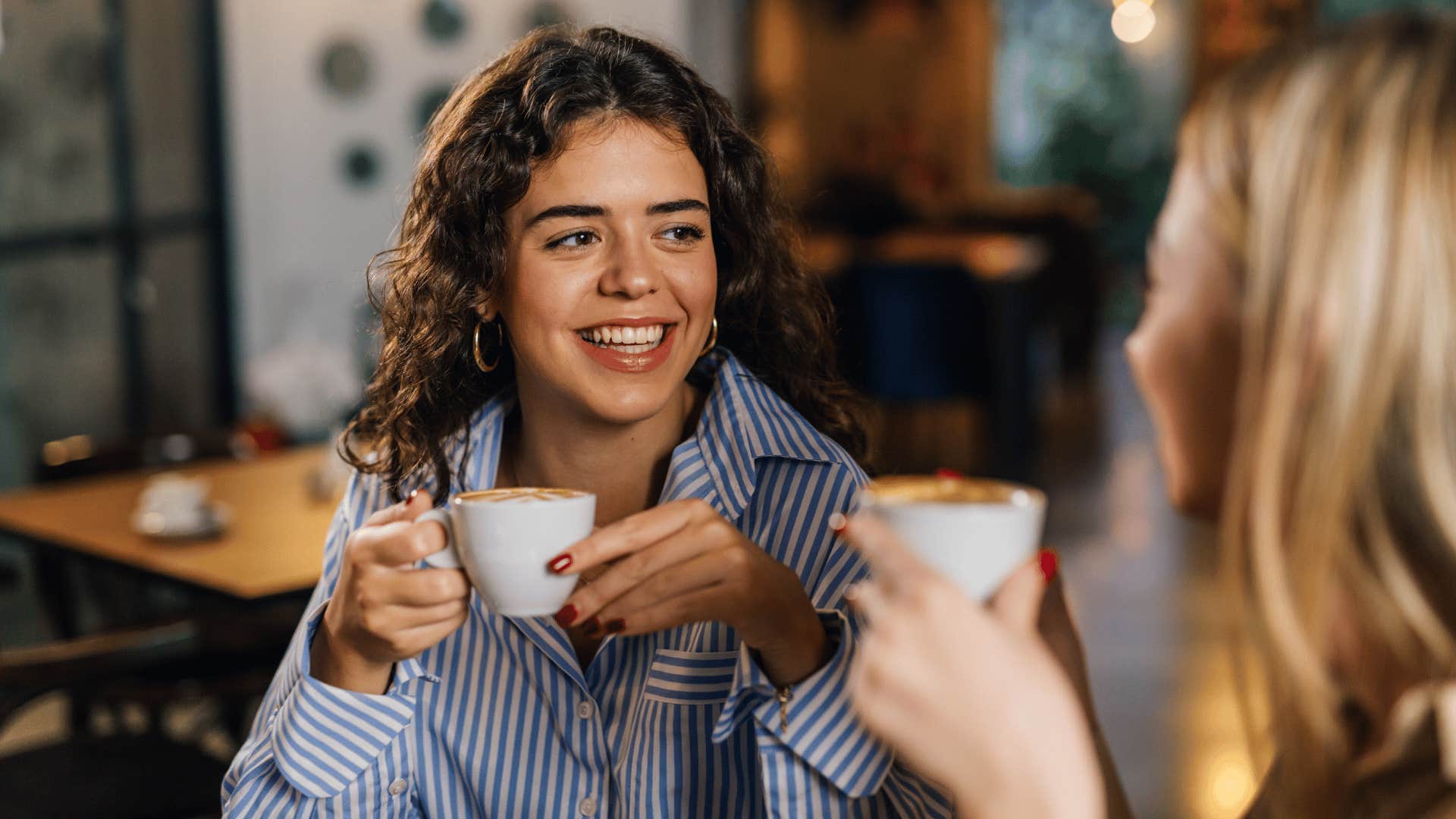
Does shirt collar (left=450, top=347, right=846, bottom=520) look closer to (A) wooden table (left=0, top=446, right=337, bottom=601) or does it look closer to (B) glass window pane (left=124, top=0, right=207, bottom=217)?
(A) wooden table (left=0, top=446, right=337, bottom=601)

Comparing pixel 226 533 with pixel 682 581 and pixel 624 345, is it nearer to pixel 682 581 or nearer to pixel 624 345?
pixel 624 345

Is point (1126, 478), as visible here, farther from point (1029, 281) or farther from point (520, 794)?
point (520, 794)

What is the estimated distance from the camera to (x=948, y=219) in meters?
9.02

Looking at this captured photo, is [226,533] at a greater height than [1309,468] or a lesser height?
lesser

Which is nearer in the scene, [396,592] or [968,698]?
[968,698]

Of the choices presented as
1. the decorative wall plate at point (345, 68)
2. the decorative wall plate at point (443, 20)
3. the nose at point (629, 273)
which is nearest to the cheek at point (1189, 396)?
the nose at point (629, 273)

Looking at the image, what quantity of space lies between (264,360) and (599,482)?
332 centimetres

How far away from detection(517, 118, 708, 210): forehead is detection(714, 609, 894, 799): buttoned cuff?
49 centimetres

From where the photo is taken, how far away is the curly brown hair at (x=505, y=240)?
56.5 inches

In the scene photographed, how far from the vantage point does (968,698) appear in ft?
2.70

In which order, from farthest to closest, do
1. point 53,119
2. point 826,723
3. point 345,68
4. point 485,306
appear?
point 345,68 < point 53,119 < point 485,306 < point 826,723

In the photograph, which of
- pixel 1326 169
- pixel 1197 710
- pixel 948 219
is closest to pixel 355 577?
pixel 1326 169

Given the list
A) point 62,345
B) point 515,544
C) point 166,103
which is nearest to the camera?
point 515,544

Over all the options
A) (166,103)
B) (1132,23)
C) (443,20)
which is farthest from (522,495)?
(1132,23)
